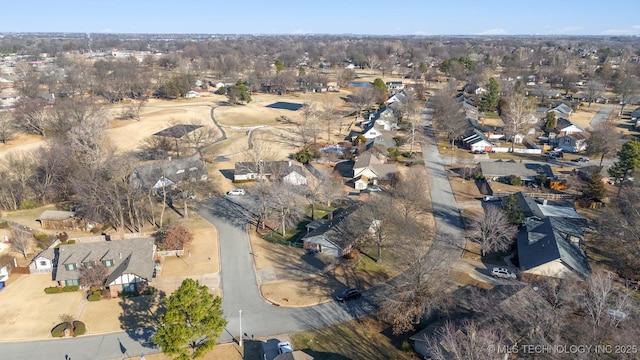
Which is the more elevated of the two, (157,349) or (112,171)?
(112,171)

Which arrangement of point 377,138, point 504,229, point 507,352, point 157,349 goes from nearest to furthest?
1. point 507,352
2. point 157,349
3. point 504,229
4. point 377,138

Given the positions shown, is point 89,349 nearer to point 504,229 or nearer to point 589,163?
point 504,229

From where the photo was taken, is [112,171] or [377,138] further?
[377,138]

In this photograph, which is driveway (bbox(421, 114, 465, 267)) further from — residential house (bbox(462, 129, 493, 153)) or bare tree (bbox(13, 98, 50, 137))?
bare tree (bbox(13, 98, 50, 137))

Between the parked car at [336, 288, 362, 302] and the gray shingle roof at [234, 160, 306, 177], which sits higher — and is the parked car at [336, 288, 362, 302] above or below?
below

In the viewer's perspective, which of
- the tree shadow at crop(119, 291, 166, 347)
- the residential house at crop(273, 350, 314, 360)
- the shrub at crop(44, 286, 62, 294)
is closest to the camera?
the residential house at crop(273, 350, 314, 360)

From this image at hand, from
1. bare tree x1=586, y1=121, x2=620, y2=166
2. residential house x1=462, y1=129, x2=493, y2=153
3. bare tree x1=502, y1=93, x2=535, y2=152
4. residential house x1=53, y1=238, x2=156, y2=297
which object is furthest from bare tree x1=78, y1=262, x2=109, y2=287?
bare tree x1=586, y1=121, x2=620, y2=166

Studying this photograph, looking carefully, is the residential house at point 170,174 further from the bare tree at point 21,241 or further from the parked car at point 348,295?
the parked car at point 348,295

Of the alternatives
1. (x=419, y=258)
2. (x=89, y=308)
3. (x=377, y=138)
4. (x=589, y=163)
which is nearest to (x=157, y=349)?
(x=89, y=308)
